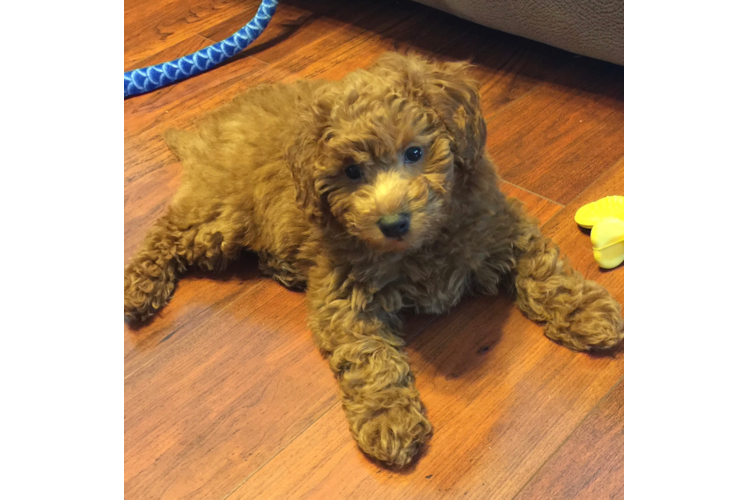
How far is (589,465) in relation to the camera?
1538mm

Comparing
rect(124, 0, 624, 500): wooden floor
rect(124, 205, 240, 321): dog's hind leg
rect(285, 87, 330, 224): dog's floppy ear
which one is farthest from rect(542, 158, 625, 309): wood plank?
rect(124, 205, 240, 321): dog's hind leg

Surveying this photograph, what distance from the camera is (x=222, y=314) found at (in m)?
2.10

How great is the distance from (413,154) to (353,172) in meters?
0.15

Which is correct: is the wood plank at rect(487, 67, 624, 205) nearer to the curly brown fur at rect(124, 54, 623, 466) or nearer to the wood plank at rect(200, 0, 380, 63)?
the curly brown fur at rect(124, 54, 623, 466)

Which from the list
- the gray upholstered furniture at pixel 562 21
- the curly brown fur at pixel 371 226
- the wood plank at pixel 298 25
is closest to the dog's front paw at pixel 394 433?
the curly brown fur at pixel 371 226

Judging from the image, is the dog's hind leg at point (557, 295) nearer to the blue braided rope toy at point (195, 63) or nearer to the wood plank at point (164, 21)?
the blue braided rope toy at point (195, 63)

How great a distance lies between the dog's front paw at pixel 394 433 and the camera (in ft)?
5.16

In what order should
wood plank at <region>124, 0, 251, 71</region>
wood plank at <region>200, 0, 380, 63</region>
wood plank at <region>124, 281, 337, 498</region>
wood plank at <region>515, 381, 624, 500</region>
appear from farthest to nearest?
wood plank at <region>124, 0, 251, 71</region> → wood plank at <region>200, 0, 380, 63</region> → wood plank at <region>124, 281, 337, 498</region> → wood plank at <region>515, 381, 624, 500</region>

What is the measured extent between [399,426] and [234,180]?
0.95 m

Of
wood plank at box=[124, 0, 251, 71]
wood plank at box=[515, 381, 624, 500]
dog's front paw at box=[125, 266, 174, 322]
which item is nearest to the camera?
wood plank at box=[515, 381, 624, 500]

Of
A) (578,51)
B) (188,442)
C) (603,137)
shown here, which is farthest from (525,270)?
(578,51)

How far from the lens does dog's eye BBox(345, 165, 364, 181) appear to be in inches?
62.3

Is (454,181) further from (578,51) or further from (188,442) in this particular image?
(578,51)

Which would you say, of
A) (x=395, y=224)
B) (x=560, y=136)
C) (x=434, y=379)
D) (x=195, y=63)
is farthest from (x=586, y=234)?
(x=195, y=63)
